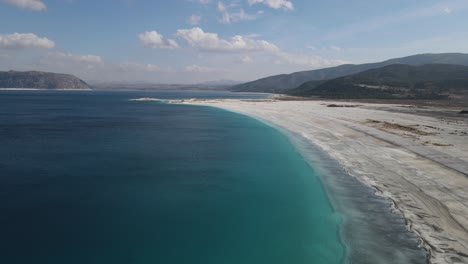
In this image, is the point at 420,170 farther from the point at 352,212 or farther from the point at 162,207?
the point at 162,207

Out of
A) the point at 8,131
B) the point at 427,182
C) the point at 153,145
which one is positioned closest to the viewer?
the point at 427,182

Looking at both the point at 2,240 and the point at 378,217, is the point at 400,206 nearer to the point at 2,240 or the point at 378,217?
the point at 378,217

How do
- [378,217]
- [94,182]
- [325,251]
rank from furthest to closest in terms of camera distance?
[94,182], [378,217], [325,251]

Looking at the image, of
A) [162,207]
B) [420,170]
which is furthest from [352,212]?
[420,170]

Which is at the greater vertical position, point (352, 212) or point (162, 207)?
point (352, 212)

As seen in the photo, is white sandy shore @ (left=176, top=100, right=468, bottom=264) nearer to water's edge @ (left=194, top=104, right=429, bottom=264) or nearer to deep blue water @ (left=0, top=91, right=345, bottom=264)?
water's edge @ (left=194, top=104, right=429, bottom=264)

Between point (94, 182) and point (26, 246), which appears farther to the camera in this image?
point (94, 182)

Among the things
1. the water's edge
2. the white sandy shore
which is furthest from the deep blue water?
the white sandy shore

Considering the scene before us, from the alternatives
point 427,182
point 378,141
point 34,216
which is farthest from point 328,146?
point 34,216
